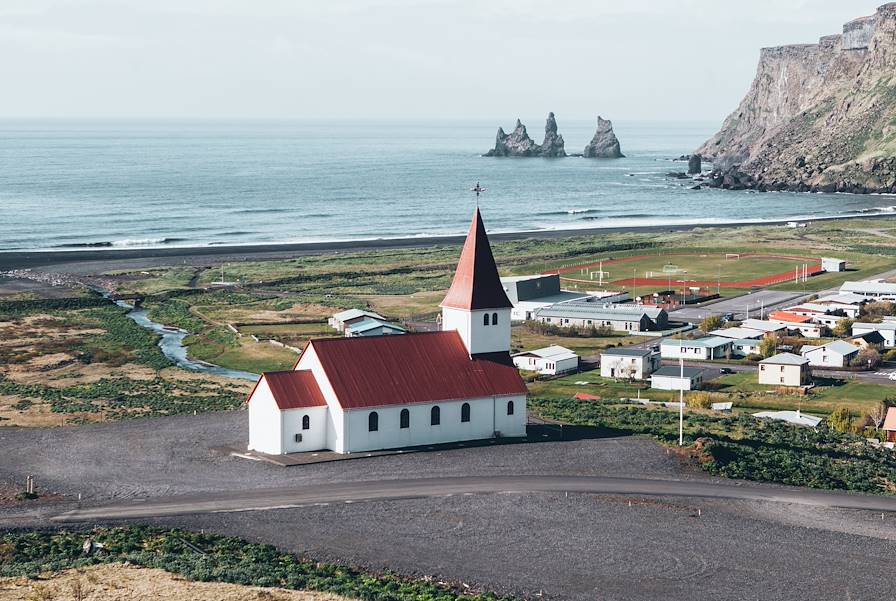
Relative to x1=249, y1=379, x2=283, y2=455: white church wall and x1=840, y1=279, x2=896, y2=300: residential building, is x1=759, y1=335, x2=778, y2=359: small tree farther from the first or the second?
x1=249, y1=379, x2=283, y2=455: white church wall

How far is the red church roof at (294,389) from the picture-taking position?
55.2 meters

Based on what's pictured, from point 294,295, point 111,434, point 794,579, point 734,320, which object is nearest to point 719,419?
point 794,579

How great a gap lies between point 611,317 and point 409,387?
1666 inches

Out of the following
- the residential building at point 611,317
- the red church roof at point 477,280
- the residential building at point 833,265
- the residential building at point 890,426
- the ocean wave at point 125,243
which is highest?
the red church roof at point 477,280

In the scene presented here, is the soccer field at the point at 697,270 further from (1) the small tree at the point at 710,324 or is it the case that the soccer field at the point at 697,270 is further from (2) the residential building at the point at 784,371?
(2) the residential building at the point at 784,371

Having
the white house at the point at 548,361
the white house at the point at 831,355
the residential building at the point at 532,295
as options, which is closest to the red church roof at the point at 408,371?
the white house at the point at 548,361

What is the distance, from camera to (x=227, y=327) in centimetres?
9600

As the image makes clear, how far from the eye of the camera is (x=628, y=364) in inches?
3098

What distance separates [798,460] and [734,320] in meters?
45.5

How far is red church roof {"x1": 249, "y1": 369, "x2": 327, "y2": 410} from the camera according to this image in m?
55.2

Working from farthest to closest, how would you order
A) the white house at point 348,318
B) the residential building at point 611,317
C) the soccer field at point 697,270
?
the soccer field at point 697,270 < the residential building at point 611,317 < the white house at point 348,318

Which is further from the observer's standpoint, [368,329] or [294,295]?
[294,295]

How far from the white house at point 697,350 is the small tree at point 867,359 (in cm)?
821

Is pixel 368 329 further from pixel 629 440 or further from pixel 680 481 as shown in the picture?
pixel 680 481
